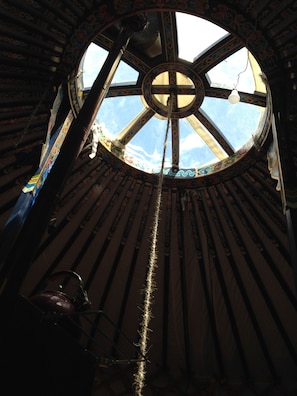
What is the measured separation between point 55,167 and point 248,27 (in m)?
2.39

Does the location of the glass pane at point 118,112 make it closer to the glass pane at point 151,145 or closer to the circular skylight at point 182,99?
the circular skylight at point 182,99

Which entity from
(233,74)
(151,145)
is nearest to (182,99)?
(233,74)

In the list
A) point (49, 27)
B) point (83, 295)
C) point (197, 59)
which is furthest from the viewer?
point (197, 59)

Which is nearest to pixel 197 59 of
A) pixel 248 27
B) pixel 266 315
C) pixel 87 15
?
pixel 248 27

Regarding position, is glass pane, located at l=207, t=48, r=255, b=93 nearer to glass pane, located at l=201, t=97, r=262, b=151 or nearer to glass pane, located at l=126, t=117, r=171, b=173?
glass pane, located at l=201, t=97, r=262, b=151

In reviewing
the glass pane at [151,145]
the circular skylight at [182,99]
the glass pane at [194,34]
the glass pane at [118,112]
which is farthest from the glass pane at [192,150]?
the glass pane at [194,34]

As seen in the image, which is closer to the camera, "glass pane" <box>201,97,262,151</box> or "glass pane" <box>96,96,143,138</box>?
"glass pane" <box>201,97,262,151</box>

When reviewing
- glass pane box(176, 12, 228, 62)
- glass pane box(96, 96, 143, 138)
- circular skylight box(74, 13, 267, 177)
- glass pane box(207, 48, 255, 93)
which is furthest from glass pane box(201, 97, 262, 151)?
glass pane box(96, 96, 143, 138)

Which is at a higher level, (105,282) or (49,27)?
(49,27)

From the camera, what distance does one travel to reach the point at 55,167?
195 centimetres

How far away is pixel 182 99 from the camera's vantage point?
4.70m

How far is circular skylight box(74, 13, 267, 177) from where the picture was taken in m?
4.07

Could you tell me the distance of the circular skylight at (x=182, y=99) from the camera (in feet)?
13.4

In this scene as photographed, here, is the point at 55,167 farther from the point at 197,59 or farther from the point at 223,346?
the point at 223,346
